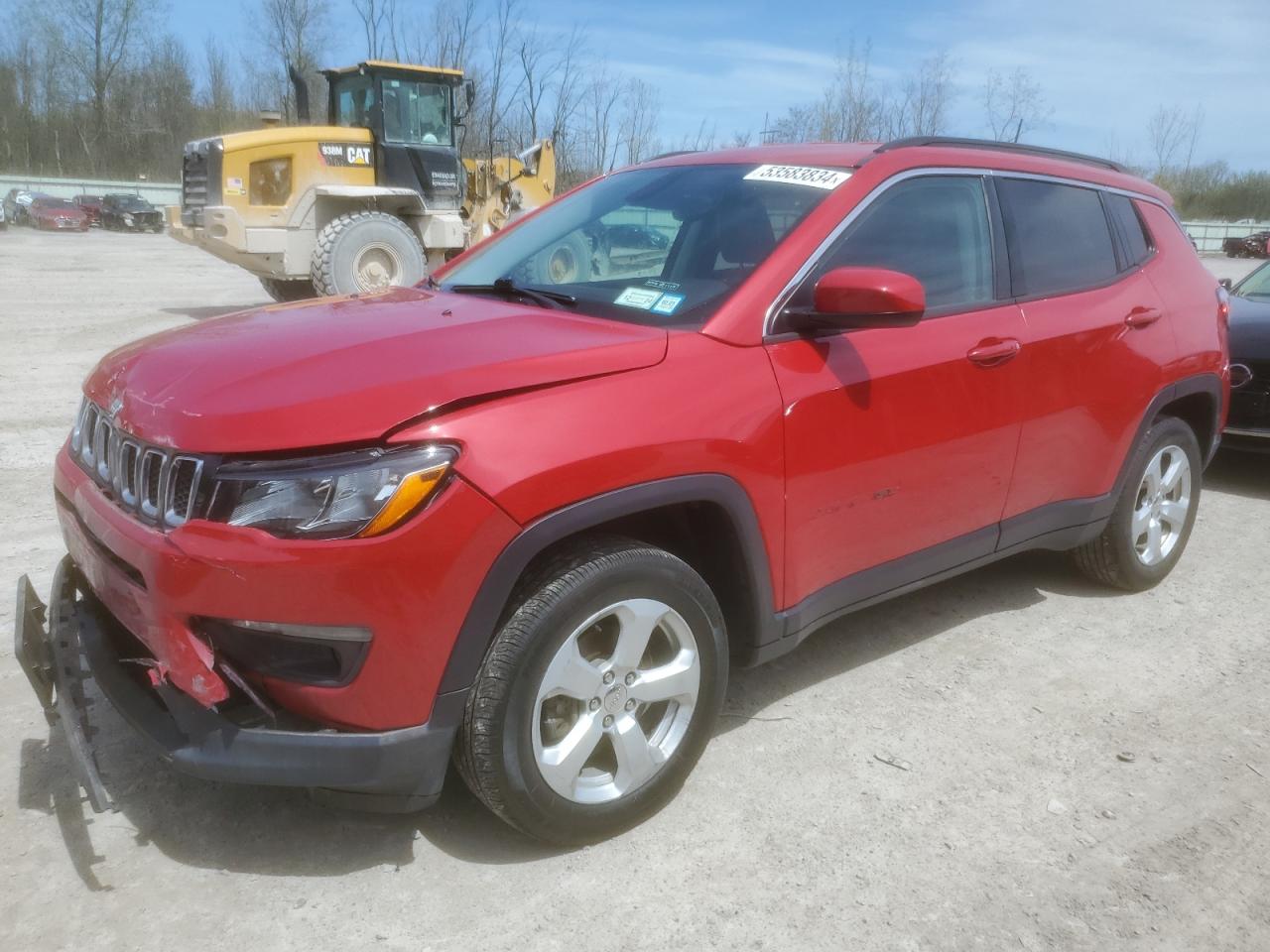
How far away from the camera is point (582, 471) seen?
7.70 ft

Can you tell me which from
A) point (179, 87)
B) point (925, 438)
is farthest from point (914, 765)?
point (179, 87)

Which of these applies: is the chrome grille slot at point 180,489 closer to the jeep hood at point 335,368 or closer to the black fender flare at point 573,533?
the jeep hood at point 335,368

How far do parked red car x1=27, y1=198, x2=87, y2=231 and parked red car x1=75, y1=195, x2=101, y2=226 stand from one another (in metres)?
1.56

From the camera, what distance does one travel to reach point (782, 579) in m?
2.88

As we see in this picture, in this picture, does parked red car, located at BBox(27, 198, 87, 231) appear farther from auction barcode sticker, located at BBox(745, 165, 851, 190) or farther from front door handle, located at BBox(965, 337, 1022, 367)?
front door handle, located at BBox(965, 337, 1022, 367)

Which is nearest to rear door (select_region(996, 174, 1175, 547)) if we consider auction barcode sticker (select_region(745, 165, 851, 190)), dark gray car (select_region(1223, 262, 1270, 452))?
auction barcode sticker (select_region(745, 165, 851, 190))

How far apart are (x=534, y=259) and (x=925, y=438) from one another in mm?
1471

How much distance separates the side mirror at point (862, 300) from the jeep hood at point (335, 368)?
48cm

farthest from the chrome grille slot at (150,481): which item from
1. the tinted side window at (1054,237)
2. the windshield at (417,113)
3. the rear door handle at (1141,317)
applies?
the windshield at (417,113)

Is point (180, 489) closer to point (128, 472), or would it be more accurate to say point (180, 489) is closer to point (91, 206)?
point (128, 472)

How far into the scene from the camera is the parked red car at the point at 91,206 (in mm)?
41375

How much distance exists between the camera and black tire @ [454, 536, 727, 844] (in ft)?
7.63

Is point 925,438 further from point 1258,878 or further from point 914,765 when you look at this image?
point 1258,878

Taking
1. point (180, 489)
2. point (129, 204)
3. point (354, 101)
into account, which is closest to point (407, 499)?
point (180, 489)
